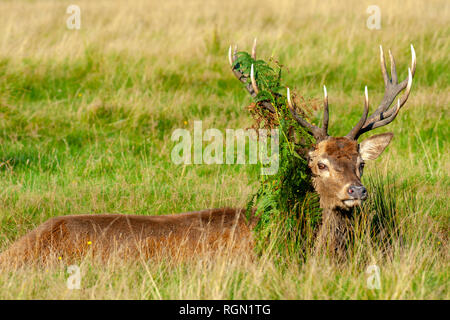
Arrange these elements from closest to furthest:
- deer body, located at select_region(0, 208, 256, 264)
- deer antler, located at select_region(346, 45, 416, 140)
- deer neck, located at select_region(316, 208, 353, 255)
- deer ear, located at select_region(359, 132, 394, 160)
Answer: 1. deer body, located at select_region(0, 208, 256, 264)
2. deer neck, located at select_region(316, 208, 353, 255)
3. deer antler, located at select_region(346, 45, 416, 140)
4. deer ear, located at select_region(359, 132, 394, 160)

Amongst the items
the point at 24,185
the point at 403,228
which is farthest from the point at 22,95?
the point at 403,228

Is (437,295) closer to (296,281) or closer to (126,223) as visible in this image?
(296,281)

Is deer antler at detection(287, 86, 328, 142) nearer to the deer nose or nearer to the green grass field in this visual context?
the deer nose

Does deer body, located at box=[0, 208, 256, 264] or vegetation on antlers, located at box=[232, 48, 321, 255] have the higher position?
vegetation on antlers, located at box=[232, 48, 321, 255]

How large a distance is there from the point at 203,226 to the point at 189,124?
4.08 m

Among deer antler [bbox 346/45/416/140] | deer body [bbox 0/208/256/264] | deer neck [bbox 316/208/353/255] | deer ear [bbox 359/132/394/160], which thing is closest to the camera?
deer body [bbox 0/208/256/264]

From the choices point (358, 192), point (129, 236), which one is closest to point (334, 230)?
point (358, 192)

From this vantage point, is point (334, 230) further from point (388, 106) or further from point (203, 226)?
point (388, 106)

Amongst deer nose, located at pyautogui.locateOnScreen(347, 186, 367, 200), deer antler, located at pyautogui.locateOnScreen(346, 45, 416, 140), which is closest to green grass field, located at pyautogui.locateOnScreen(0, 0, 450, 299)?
deer nose, located at pyautogui.locateOnScreen(347, 186, 367, 200)

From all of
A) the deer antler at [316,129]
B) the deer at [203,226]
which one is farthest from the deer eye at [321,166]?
the deer antler at [316,129]

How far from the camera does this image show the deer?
518cm

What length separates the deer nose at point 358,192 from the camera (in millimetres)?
5219

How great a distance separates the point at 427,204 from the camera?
6809mm

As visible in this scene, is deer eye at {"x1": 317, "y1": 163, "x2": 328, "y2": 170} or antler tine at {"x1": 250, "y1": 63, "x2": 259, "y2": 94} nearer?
antler tine at {"x1": 250, "y1": 63, "x2": 259, "y2": 94}
